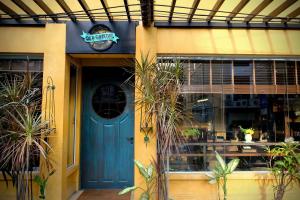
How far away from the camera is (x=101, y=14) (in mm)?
5094

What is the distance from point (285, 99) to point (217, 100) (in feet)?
3.94

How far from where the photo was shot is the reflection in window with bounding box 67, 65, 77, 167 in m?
5.50

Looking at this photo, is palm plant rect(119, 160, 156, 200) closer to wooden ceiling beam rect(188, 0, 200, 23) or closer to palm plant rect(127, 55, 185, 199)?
palm plant rect(127, 55, 185, 199)

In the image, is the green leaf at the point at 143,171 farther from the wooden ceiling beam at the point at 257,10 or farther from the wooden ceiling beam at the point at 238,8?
the wooden ceiling beam at the point at 257,10

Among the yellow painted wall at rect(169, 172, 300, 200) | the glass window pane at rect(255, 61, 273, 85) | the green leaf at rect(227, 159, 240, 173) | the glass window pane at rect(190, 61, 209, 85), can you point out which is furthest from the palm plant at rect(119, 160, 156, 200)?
the glass window pane at rect(255, 61, 273, 85)

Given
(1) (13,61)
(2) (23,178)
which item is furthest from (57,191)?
(1) (13,61)

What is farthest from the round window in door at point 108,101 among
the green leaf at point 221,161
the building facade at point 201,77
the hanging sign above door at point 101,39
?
the green leaf at point 221,161

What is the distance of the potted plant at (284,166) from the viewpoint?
466cm

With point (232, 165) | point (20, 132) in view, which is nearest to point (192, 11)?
point (232, 165)

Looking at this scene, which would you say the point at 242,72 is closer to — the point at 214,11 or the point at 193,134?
the point at 214,11

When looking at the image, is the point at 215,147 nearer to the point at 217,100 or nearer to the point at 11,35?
the point at 217,100

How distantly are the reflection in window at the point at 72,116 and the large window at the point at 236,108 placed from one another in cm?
186

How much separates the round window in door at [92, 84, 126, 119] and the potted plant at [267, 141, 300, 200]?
2.89 meters

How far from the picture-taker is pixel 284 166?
4688mm
